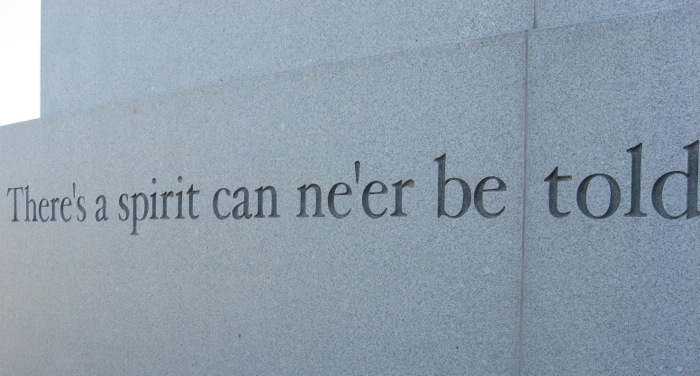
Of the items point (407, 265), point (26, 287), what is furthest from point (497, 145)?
point (26, 287)

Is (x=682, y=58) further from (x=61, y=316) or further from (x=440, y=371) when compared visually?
(x=61, y=316)

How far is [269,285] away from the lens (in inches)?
136

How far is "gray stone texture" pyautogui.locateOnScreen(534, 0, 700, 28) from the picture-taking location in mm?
2383

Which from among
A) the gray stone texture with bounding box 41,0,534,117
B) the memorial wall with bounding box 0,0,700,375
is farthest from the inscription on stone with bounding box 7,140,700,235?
the gray stone texture with bounding box 41,0,534,117

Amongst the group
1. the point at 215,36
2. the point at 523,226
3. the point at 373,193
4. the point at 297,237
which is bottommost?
the point at 297,237

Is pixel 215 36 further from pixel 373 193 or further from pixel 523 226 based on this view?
pixel 523 226

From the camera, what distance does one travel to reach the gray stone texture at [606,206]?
2213 mm

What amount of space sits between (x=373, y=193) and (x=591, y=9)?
1.16 m

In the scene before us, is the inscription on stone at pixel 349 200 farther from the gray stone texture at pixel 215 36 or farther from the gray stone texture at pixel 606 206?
the gray stone texture at pixel 215 36

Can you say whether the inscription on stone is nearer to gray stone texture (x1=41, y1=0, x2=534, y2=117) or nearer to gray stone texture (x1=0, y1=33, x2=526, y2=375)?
gray stone texture (x1=0, y1=33, x2=526, y2=375)

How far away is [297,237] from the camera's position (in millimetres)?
3312

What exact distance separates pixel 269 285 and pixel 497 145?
1438 millimetres

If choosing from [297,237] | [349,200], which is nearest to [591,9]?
[349,200]

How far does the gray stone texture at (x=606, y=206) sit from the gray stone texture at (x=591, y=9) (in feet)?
0.50
